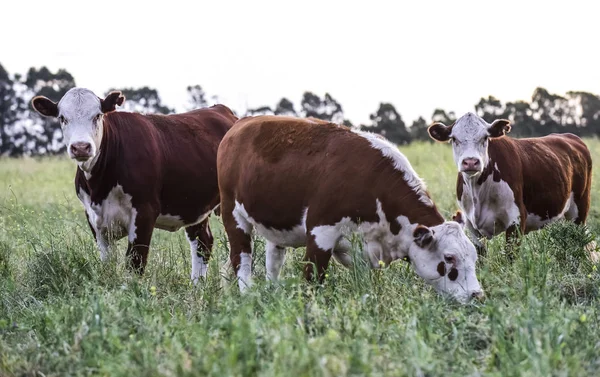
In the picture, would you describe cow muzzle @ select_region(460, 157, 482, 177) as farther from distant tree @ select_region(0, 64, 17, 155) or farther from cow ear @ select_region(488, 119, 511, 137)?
distant tree @ select_region(0, 64, 17, 155)

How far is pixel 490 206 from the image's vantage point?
9172 millimetres

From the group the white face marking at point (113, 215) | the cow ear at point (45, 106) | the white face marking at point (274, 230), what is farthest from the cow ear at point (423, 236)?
the cow ear at point (45, 106)

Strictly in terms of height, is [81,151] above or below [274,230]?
above

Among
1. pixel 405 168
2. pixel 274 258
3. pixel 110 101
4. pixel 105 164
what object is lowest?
pixel 274 258

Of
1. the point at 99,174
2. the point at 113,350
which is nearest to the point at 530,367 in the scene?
the point at 113,350

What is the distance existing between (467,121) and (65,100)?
444cm

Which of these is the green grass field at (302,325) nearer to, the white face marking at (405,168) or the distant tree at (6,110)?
the white face marking at (405,168)

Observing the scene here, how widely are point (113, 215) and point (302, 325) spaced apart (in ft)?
13.5

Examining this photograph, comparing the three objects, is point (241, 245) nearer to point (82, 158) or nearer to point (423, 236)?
point (82, 158)

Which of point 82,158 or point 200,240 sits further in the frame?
point 200,240

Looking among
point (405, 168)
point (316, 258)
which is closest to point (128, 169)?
point (316, 258)

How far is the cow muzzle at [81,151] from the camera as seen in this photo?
24.6 feet

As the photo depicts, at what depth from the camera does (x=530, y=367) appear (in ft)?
13.0

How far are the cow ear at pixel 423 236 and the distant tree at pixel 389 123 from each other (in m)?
32.1
